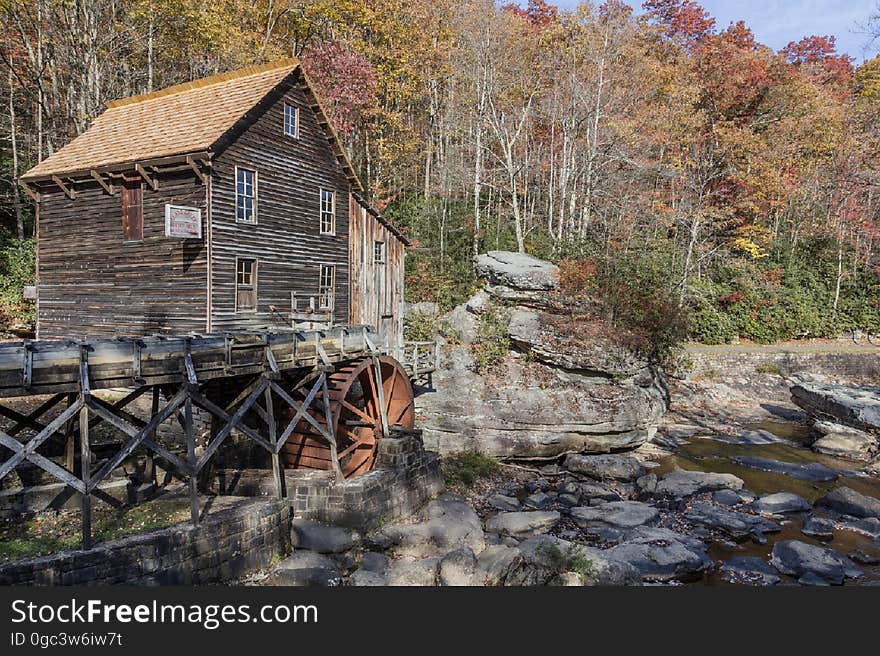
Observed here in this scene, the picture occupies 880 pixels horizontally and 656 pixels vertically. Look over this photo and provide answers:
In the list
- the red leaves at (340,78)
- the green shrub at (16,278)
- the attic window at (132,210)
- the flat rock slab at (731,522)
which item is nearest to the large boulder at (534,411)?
the flat rock slab at (731,522)

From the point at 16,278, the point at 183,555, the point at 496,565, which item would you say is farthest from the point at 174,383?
the point at 16,278

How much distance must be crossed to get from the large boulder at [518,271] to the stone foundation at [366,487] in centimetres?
961

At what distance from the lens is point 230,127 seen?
581 inches

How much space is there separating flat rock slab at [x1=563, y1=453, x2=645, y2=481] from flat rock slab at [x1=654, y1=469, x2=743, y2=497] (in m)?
0.85

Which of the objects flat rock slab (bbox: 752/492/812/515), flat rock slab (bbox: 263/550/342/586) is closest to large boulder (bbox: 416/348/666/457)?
flat rock slab (bbox: 752/492/812/515)

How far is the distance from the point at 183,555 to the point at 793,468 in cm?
1764

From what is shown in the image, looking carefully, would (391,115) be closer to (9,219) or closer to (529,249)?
(529,249)

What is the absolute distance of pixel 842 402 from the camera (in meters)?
20.0

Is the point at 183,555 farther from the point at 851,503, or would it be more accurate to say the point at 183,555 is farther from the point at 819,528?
the point at 851,503

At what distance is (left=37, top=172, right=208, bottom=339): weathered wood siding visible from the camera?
1473 centimetres

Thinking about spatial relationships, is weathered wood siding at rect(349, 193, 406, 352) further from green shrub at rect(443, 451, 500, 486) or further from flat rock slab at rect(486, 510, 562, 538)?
flat rock slab at rect(486, 510, 562, 538)

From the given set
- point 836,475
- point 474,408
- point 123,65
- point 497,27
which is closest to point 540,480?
point 474,408

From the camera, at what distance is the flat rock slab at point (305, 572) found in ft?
30.6

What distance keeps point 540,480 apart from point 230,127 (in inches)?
539
